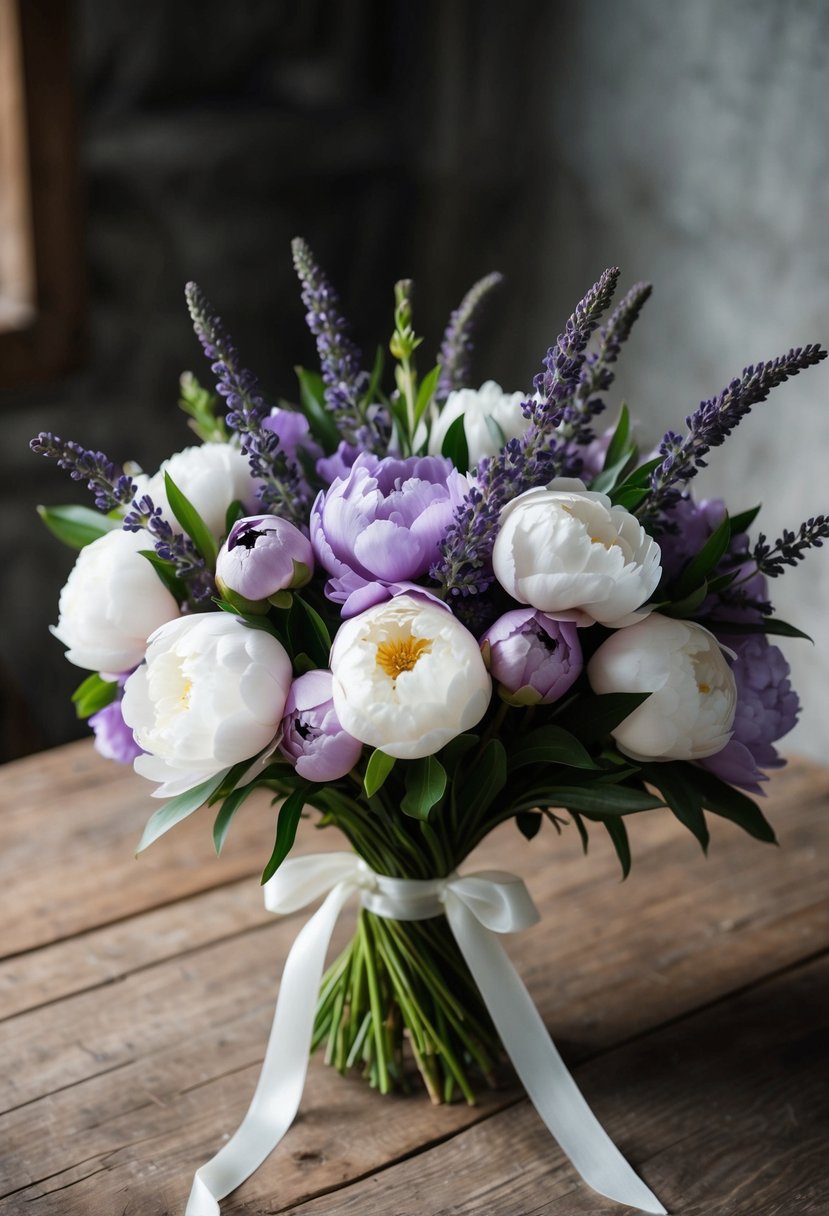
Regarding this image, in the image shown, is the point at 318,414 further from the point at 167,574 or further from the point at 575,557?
the point at 575,557

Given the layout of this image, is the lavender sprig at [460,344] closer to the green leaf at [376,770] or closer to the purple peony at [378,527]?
the purple peony at [378,527]

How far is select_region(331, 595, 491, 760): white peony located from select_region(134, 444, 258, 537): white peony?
0.54ft

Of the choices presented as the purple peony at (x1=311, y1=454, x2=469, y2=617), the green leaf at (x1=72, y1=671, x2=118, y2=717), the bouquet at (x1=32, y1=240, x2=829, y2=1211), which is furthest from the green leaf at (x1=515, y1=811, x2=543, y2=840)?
the green leaf at (x1=72, y1=671, x2=118, y2=717)

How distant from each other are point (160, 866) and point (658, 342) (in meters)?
1.28

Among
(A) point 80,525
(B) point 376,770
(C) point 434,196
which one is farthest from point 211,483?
(C) point 434,196

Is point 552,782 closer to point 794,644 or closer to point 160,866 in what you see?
point 160,866

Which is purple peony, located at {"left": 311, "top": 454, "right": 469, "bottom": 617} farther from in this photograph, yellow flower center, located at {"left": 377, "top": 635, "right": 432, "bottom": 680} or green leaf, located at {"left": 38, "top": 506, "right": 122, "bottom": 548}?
green leaf, located at {"left": 38, "top": 506, "right": 122, "bottom": 548}

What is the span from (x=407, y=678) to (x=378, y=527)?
0.30ft

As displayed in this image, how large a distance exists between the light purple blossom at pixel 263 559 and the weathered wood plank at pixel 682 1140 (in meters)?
0.40

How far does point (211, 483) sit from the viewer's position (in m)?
0.81

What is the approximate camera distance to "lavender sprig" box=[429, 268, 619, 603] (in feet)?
2.25

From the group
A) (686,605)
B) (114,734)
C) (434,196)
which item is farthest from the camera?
(434,196)

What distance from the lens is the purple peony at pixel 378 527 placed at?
706 millimetres

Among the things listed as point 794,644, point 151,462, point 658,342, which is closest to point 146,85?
point 151,462
